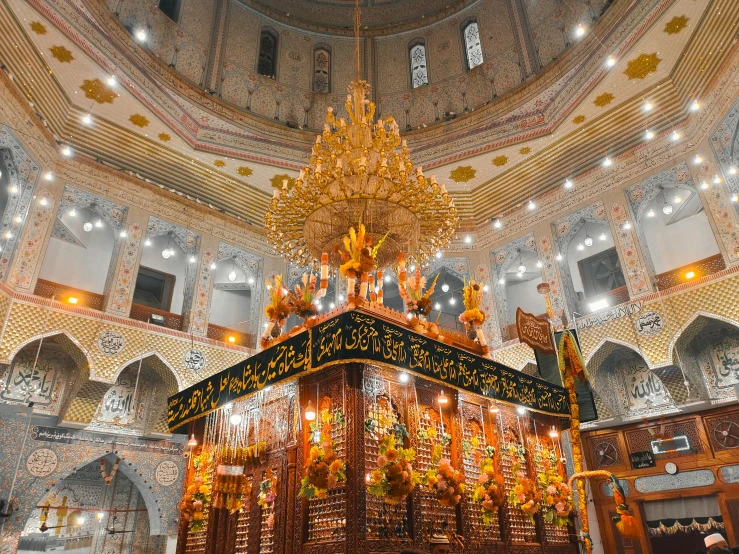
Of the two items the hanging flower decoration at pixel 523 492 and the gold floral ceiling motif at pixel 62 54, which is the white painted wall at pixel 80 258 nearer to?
the gold floral ceiling motif at pixel 62 54

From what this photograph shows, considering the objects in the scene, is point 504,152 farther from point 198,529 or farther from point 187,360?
point 198,529

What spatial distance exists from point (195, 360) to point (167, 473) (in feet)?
5.72

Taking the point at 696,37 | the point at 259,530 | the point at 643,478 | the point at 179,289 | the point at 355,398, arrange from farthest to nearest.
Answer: the point at 179,289, the point at 643,478, the point at 696,37, the point at 259,530, the point at 355,398

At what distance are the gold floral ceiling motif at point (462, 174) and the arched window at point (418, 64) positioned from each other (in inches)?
84.1

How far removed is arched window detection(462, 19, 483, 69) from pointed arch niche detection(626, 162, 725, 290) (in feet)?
13.2

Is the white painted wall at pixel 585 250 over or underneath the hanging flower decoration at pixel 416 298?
over

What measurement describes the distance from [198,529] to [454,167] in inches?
283

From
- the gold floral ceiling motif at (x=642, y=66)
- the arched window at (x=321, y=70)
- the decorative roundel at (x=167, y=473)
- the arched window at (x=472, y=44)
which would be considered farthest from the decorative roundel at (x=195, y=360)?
the gold floral ceiling motif at (x=642, y=66)

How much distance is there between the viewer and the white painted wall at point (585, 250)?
9.71 m

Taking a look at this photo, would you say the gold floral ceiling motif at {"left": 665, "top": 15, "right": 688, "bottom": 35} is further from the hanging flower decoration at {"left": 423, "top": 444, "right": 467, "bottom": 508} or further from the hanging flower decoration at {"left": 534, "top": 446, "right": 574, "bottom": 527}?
the hanging flower decoration at {"left": 423, "top": 444, "right": 467, "bottom": 508}

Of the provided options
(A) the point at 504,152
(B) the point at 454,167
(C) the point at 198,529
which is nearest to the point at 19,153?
(C) the point at 198,529

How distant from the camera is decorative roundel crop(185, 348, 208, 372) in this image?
8.35 m

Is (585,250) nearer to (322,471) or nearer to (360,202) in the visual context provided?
(360,202)

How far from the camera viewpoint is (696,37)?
23.0ft
